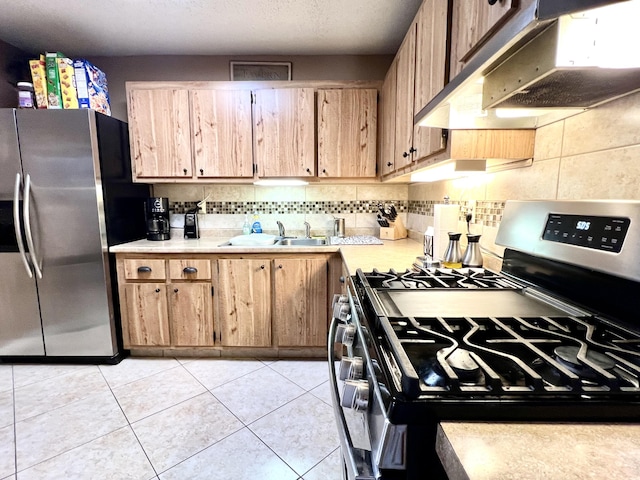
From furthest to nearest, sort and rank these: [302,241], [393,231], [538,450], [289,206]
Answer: [289,206], [302,241], [393,231], [538,450]

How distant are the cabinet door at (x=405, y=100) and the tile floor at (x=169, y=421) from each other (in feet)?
5.05

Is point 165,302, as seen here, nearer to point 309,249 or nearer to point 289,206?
point 309,249

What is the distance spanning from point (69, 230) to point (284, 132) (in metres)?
1.68

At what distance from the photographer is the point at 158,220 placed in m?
2.57

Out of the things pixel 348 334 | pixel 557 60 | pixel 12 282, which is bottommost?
pixel 12 282

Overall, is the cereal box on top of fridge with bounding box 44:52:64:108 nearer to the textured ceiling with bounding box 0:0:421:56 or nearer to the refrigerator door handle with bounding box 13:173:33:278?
the textured ceiling with bounding box 0:0:421:56

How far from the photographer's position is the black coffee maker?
2545 mm

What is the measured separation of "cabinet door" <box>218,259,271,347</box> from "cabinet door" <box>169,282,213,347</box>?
10 cm

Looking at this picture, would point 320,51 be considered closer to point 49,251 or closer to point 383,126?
point 383,126

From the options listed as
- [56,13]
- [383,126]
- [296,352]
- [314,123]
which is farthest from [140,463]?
[56,13]

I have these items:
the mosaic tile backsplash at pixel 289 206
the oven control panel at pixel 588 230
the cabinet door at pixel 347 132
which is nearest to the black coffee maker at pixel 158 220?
the mosaic tile backsplash at pixel 289 206

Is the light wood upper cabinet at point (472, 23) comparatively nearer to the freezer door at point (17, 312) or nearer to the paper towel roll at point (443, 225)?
the paper towel roll at point (443, 225)

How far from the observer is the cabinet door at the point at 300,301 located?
7.41 ft

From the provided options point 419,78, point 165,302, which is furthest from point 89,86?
point 419,78
